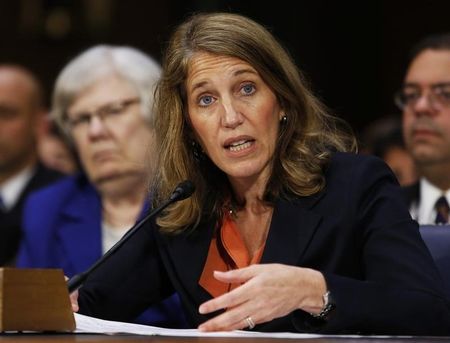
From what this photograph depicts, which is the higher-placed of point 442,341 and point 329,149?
point 329,149

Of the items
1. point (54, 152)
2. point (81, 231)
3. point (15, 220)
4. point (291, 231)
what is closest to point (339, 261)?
point (291, 231)

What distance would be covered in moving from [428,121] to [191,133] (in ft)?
5.63

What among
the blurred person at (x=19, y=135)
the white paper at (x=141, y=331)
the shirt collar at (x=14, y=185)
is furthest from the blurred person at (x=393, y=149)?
the white paper at (x=141, y=331)

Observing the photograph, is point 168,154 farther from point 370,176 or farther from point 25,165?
point 25,165

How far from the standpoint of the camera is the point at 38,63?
29.6 feet

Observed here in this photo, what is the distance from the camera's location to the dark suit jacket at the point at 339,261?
8.76 ft

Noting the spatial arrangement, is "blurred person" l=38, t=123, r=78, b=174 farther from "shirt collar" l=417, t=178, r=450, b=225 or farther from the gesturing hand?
the gesturing hand

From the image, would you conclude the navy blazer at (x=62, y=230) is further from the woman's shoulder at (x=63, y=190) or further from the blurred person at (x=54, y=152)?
the blurred person at (x=54, y=152)

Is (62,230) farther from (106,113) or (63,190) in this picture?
(106,113)

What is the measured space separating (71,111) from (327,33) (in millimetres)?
3227

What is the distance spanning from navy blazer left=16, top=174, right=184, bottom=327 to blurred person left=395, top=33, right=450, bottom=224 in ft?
3.95

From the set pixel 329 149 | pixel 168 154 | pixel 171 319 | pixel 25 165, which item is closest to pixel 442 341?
pixel 329 149

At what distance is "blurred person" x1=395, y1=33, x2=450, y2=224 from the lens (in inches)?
179

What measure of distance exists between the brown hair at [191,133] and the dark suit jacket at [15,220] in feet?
5.80
